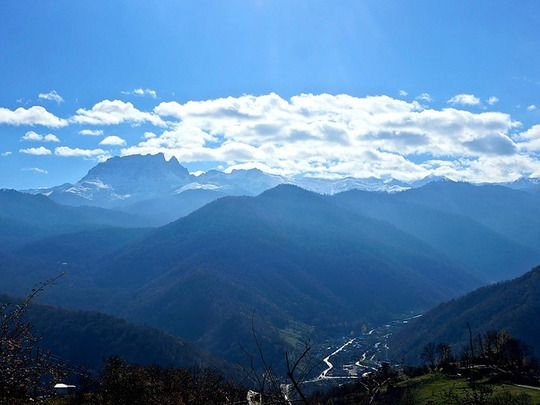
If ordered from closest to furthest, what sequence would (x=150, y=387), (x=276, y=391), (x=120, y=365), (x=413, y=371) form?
(x=276, y=391)
(x=150, y=387)
(x=120, y=365)
(x=413, y=371)

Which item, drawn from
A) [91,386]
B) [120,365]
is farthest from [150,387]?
[91,386]

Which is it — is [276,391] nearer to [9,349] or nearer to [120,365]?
[9,349]

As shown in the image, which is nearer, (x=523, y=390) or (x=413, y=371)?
(x=523, y=390)

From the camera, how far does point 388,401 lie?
7169 centimetres

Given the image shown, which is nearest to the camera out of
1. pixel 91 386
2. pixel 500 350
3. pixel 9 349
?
pixel 9 349

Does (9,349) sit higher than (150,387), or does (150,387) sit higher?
(9,349)

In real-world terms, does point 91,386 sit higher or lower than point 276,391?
lower

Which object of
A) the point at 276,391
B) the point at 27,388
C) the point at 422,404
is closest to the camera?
the point at 276,391

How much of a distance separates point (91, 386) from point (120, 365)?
776 cm

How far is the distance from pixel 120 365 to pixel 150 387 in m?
7.32

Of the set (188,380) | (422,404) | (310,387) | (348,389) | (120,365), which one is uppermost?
(120,365)

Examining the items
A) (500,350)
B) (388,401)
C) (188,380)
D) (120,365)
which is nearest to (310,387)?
(500,350)

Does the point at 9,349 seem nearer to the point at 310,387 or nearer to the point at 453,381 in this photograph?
the point at 453,381

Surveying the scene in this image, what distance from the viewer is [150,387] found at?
146ft
